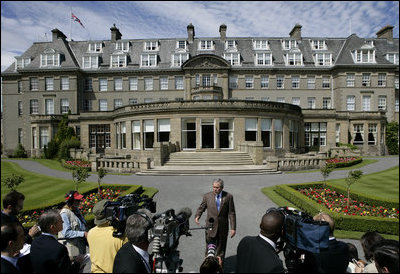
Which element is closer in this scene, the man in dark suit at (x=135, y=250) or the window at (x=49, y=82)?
the man in dark suit at (x=135, y=250)

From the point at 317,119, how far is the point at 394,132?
1447 cm

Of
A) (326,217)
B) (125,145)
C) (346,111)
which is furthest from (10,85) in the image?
(346,111)

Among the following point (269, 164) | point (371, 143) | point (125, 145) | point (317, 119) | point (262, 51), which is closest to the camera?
point (269, 164)

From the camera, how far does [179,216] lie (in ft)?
13.2

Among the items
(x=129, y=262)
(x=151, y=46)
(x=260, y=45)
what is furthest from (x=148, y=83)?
(x=129, y=262)

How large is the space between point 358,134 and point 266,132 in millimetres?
20341

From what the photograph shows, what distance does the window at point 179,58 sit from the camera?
130 feet

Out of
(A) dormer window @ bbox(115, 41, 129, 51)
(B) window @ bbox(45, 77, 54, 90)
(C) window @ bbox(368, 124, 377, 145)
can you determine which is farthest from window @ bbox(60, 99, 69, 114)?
(C) window @ bbox(368, 124, 377, 145)

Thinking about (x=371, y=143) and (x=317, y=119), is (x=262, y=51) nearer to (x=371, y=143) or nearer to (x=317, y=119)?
(x=317, y=119)

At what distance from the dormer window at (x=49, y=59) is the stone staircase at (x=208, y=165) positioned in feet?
102

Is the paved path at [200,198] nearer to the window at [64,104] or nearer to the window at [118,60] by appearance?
the window at [64,104]

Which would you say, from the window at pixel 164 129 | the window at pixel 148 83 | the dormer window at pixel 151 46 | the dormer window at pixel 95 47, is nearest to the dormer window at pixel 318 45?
the dormer window at pixel 151 46

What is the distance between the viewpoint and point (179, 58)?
39656 millimetres

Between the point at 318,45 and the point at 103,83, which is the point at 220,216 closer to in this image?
the point at 103,83
